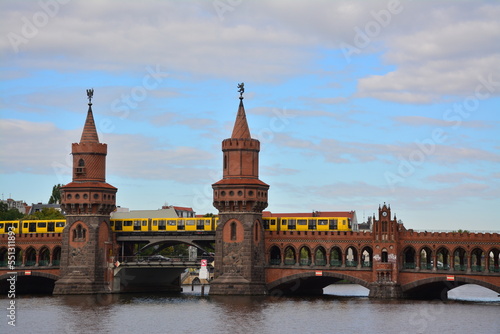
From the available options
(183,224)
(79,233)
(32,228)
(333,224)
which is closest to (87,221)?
(79,233)

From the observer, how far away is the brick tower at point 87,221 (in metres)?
130

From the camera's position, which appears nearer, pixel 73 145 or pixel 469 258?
pixel 469 258

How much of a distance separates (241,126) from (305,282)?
2481 cm

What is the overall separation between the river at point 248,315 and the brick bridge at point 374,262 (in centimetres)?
338

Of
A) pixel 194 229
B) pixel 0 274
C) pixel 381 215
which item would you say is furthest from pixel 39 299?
pixel 381 215

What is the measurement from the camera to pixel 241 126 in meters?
130

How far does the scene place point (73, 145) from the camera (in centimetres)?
13362

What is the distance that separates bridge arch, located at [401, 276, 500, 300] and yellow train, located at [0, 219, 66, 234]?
51494 mm

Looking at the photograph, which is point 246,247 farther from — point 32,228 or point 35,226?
point 32,228

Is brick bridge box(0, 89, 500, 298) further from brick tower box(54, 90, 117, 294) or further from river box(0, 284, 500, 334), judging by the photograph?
river box(0, 284, 500, 334)

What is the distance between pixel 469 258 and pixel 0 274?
2595 inches

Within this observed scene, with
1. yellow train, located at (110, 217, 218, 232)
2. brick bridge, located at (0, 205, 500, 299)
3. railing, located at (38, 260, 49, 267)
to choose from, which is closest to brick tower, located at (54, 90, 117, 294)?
brick bridge, located at (0, 205, 500, 299)

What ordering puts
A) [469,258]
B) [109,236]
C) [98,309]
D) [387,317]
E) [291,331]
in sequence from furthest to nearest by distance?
[109,236]
[469,258]
[98,309]
[387,317]
[291,331]

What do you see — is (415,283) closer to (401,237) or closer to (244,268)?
(401,237)
